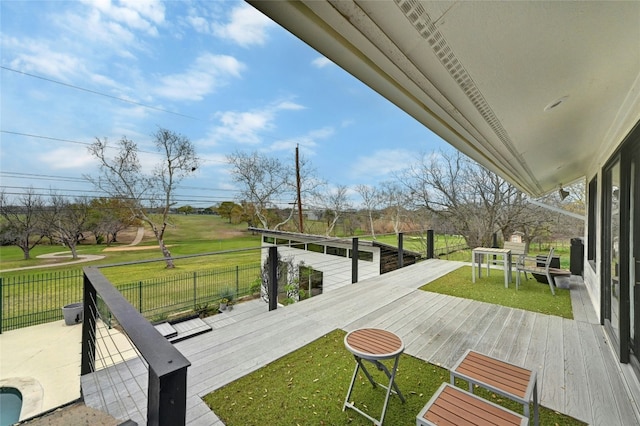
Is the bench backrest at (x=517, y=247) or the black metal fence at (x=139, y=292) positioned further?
the black metal fence at (x=139, y=292)

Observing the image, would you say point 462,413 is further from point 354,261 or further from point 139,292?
point 139,292

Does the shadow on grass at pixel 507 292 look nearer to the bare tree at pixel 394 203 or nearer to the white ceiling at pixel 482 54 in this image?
the white ceiling at pixel 482 54

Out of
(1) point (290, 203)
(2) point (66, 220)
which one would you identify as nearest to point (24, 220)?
(2) point (66, 220)

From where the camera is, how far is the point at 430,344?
2.81 metres

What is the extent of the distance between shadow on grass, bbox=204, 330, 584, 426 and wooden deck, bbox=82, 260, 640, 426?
122 millimetres

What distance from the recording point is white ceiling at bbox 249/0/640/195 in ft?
2.66

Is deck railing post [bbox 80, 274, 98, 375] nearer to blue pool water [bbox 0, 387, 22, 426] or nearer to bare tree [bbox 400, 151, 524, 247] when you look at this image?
blue pool water [bbox 0, 387, 22, 426]

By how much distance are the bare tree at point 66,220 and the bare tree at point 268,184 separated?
25.0 feet

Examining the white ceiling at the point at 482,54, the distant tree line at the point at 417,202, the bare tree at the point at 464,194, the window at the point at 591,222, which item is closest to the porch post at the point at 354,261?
the white ceiling at the point at 482,54

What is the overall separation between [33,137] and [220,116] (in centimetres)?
983

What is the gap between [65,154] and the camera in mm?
12500

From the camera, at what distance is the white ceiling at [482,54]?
0.81 metres

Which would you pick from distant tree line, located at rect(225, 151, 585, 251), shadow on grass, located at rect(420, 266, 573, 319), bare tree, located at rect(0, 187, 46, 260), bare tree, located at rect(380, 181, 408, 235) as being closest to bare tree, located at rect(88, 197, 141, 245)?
bare tree, located at rect(0, 187, 46, 260)

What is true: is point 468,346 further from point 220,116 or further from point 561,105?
point 220,116
